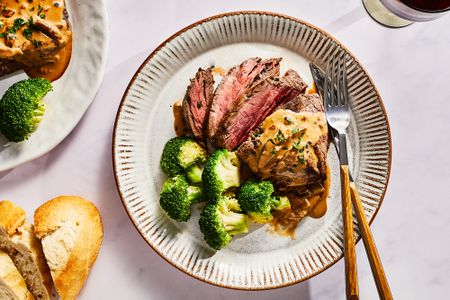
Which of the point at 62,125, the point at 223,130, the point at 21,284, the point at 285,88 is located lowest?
the point at 21,284

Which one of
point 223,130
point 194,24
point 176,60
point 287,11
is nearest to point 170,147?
point 223,130

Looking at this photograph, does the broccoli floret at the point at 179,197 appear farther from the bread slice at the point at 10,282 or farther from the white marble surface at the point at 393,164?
the bread slice at the point at 10,282

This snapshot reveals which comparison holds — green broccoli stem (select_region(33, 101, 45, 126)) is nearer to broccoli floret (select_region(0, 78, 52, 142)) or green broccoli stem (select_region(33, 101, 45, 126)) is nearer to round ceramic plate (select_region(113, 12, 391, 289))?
broccoli floret (select_region(0, 78, 52, 142))

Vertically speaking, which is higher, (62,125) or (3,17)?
(3,17)

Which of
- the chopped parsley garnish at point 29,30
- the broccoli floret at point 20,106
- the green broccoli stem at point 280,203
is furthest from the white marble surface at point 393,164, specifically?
the green broccoli stem at point 280,203

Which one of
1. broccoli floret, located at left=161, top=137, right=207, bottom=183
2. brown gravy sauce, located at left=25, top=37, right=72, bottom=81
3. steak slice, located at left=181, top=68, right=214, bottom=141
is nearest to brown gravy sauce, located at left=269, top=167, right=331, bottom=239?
broccoli floret, located at left=161, top=137, right=207, bottom=183

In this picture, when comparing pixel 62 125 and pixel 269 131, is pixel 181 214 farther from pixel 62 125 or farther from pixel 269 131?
pixel 62 125
